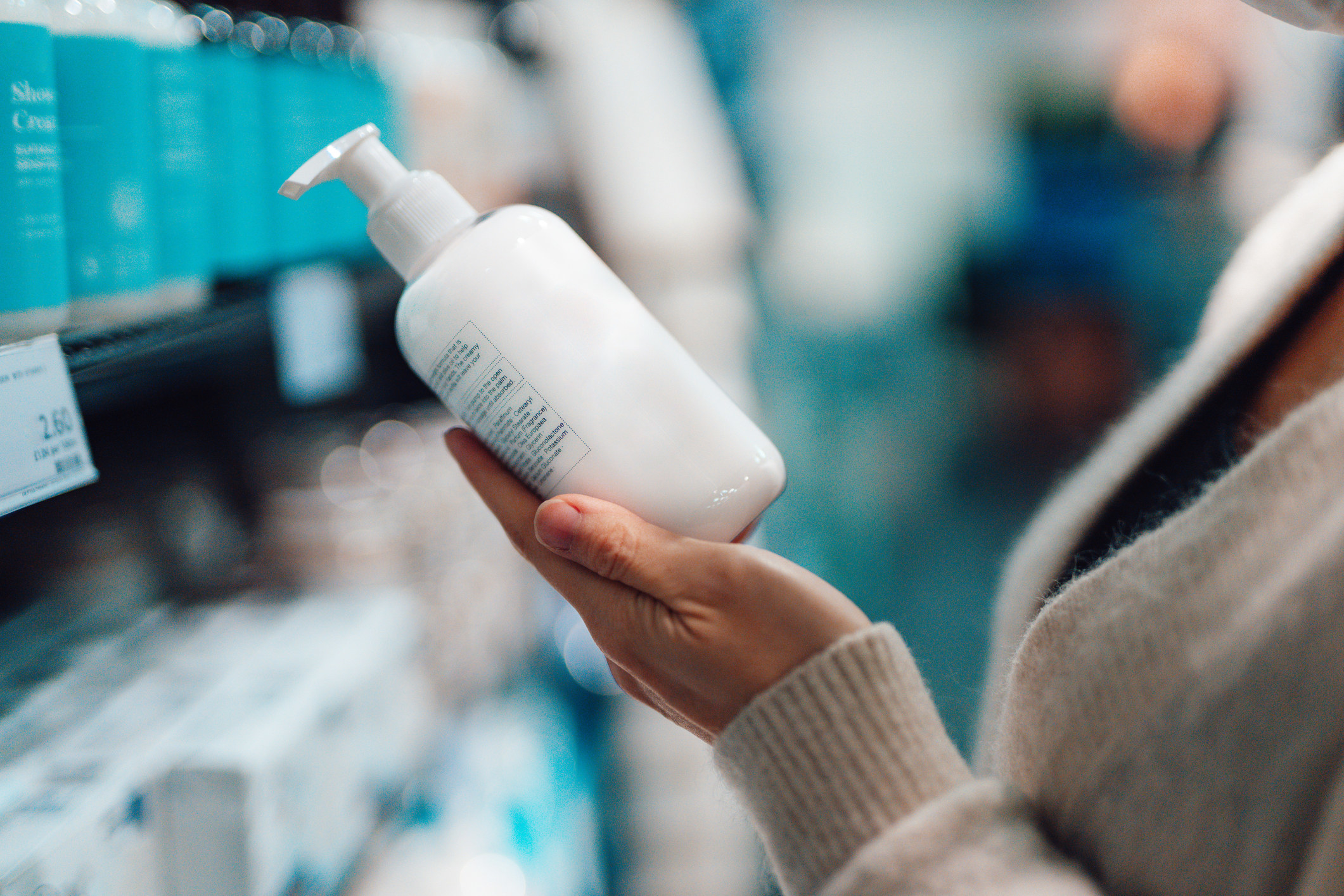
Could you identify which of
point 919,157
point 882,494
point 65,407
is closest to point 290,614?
point 65,407

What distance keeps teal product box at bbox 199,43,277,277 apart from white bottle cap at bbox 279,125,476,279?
0.19 meters

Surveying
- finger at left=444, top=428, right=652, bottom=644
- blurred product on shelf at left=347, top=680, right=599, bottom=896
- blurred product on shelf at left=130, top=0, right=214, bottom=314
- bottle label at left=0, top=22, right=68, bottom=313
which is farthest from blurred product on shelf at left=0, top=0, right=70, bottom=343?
blurred product on shelf at left=347, top=680, right=599, bottom=896

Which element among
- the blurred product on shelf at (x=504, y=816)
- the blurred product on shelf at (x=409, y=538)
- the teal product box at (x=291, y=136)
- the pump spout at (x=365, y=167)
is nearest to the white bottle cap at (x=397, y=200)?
the pump spout at (x=365, y=167)

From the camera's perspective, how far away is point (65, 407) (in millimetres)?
408

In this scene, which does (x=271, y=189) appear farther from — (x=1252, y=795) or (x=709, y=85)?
(x=709, y=85)

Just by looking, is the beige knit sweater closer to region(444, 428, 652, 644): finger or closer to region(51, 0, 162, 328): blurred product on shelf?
region(444, 428, 652, 644): finger

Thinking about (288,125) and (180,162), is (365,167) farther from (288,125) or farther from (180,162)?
(288,125)

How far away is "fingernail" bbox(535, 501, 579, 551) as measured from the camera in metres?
0.41

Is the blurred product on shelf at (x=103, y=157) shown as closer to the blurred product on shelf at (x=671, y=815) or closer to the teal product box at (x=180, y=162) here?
the teal product box at (x=180, y=162)

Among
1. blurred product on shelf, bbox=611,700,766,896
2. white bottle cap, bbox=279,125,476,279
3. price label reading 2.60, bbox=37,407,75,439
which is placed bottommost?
blurred product on shelf, bbox=611,700,766,896

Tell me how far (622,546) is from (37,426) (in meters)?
0.28

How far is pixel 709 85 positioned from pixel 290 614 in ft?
4.32

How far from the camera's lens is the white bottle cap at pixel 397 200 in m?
0.47

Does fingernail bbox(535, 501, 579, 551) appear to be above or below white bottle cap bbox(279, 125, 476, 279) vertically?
below
